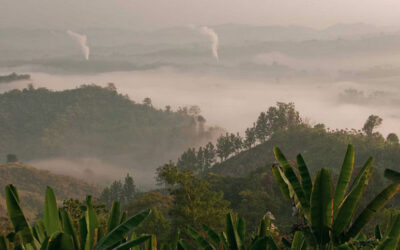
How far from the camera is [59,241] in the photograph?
10.3 m

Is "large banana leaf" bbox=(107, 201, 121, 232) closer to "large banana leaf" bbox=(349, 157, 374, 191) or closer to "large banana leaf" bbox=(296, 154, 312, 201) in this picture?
"large banana leaf" bbox=(296, 154, 312, 201)

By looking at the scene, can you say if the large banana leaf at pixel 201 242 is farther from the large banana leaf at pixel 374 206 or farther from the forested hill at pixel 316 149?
the forested hill at pixel 316 149

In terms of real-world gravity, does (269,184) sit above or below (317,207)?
below

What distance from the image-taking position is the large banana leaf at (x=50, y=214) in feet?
40.4

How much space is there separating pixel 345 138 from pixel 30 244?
515ft

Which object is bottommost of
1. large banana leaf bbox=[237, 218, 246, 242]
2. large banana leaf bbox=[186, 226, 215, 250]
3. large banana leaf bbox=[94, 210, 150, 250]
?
large banana leaf bbox=[186, 226, 215, 250]

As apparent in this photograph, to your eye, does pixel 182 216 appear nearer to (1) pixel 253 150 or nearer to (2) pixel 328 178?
(2) pixel 328 178

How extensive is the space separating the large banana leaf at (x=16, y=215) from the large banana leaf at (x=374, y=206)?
364 inches

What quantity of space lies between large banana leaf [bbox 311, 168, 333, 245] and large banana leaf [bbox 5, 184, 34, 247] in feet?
26.1

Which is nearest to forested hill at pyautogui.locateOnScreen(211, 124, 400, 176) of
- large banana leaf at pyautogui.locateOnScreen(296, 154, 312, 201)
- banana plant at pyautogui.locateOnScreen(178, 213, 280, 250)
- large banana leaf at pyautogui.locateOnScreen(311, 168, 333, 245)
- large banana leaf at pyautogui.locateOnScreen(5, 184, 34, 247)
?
banana plant at pyautogui.locateOnScreen(178, 213, 280, 250)

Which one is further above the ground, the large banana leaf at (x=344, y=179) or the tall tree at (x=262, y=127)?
A: the large banana leaf at (x=344, y=179)

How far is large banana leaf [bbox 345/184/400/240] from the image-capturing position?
41.3ft

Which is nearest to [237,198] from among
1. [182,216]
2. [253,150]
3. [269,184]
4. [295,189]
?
[269,184]

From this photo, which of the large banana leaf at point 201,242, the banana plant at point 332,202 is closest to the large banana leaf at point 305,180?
the banana plant at point 332,202
